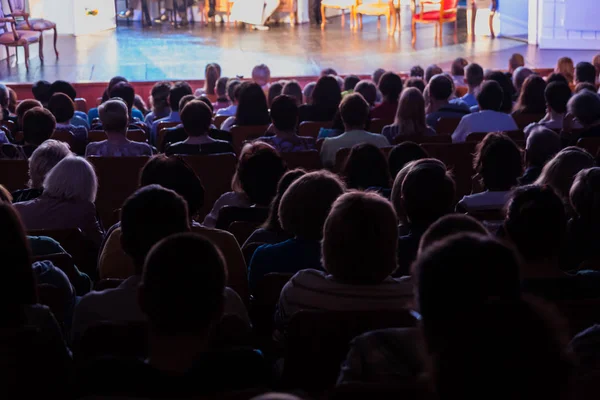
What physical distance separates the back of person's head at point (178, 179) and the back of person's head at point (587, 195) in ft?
4.35

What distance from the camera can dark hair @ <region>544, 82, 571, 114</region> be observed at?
5.22 meters

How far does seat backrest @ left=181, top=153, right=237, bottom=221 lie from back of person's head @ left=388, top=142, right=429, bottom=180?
90 cm

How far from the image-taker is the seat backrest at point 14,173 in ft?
14.2

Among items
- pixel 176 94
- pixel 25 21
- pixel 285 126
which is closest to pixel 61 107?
pixel 176 94

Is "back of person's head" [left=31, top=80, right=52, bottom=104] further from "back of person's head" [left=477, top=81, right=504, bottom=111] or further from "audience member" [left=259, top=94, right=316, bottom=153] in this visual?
"back of person's head" [left=477, top=81, right=504, bottom=111]

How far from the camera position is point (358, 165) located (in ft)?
12.2

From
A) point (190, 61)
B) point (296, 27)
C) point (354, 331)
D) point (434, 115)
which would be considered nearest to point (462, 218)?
point (354, 331)

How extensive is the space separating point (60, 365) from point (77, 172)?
1615mm

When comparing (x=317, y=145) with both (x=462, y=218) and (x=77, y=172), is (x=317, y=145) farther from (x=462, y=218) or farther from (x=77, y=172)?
(x=462, y=218)

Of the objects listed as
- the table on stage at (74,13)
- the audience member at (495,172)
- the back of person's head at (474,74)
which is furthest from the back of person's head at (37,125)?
the table on stage at (74,13)

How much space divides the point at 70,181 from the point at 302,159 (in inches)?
58.1

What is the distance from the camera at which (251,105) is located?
5.57 m

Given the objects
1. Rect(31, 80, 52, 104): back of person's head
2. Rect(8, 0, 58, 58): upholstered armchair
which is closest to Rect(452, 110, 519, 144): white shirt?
Rect(31, 80, 52, 104): back of person's head

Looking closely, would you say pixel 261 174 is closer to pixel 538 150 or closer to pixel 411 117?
pixel 538 150
